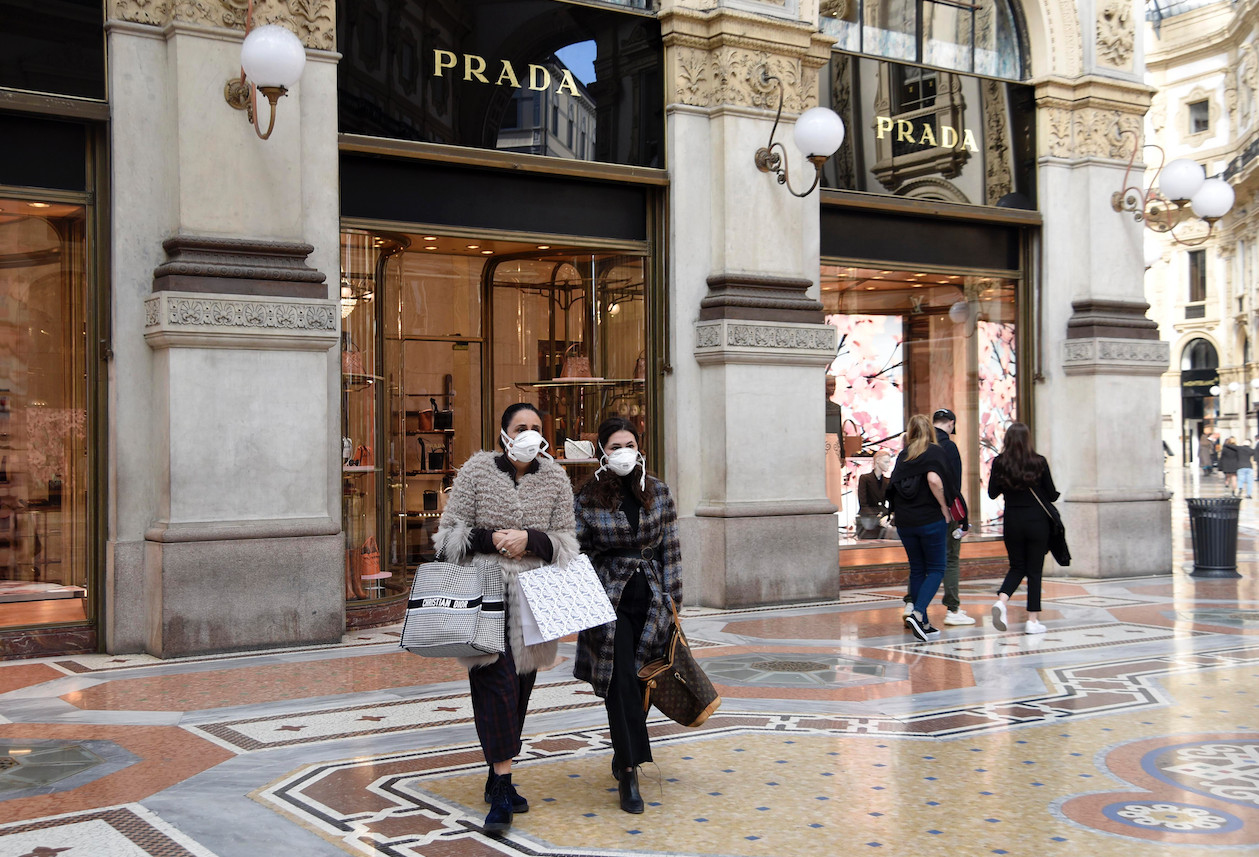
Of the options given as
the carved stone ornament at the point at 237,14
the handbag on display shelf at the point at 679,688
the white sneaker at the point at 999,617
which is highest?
the carved stone ornament at the point at 237,14

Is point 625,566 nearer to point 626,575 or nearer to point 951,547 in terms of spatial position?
point 626,575

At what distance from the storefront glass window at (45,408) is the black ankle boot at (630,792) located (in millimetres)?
5590

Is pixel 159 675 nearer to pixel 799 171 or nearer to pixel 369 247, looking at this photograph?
pixel 369 247

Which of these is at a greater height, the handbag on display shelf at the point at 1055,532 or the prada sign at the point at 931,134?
the prada sign at the point at 931,134

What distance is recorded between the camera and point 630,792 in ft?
17.7

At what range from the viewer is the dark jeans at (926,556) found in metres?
10.1

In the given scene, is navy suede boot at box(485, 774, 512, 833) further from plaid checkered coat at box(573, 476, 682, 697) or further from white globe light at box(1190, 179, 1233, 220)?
white globe light at box(1190, 179, 1233, 220)

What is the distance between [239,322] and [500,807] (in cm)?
532

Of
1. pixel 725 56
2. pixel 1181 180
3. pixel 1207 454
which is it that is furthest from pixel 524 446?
pixel 1207 454

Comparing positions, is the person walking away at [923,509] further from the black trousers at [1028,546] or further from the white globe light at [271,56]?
the white globe light at [271,56]

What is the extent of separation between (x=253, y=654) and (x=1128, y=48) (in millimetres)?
11535

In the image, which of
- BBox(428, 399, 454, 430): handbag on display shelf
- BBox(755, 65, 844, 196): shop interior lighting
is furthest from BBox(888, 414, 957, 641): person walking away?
BBox(428, 399, 454, 430): handbag on display shelf

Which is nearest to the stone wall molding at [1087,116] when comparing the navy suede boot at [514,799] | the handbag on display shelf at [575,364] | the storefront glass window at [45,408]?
the handbag on display shelf at [575,364]

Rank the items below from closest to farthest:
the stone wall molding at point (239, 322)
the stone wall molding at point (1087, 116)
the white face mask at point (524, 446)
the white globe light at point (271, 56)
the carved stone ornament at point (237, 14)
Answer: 1. the white face mask at point (524, 446)
2. the white globe light at point (271, 56)
3. the stone wall molding at point (239, 322)
4. the carved stone ornament at point (237, 14)
5. the stone wall molding at point (1087, 116)
